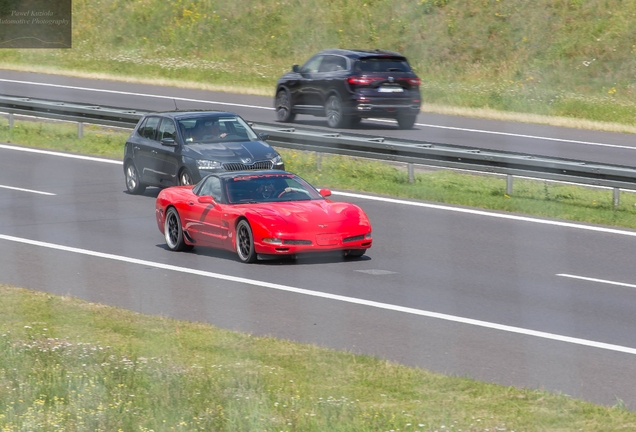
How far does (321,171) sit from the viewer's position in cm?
2353

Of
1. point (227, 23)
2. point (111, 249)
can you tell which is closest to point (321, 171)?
point (111, 249)

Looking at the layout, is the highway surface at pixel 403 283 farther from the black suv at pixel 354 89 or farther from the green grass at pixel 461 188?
the black suv at pixel 354 89

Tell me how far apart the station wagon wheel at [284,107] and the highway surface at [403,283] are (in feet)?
33.5

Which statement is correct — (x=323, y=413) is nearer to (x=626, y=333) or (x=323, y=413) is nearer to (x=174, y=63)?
(x=626, y=333)

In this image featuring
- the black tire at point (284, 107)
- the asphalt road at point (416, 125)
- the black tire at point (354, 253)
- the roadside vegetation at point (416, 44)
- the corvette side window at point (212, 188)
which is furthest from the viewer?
the roadside vegetation at point (416, 44)

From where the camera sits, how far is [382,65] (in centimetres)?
3020

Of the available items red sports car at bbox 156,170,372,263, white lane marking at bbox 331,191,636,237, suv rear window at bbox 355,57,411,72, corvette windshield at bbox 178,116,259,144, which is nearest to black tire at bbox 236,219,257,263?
red sports car at bbox 156,170,372,263

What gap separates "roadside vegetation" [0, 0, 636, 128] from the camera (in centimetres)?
3788

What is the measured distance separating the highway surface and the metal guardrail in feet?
5.51

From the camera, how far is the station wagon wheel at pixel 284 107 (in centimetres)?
3142

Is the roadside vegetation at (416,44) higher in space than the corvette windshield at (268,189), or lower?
higher

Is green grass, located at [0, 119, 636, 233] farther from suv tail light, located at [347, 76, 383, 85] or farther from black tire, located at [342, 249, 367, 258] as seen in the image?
black tire, located at [342, 249, 367, 258]

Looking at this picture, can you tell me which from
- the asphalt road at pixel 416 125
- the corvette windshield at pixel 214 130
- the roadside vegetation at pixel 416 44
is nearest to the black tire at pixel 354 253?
the corvette windshield at pixel 214 130

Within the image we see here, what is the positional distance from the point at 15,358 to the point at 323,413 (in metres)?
2.93
